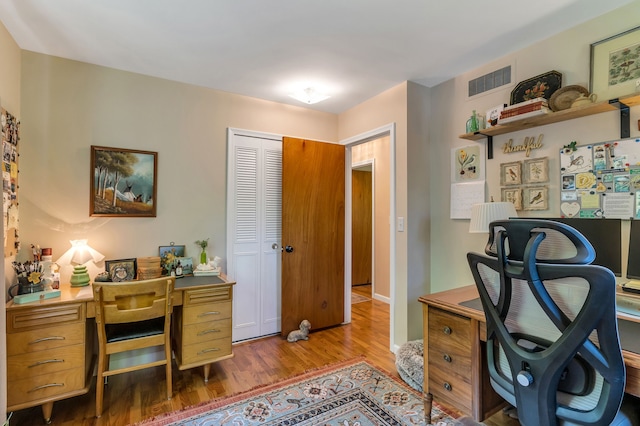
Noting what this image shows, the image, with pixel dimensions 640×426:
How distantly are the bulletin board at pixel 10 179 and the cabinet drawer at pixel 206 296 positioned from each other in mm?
1124

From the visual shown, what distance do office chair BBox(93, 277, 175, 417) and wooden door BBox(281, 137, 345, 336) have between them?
1.29m

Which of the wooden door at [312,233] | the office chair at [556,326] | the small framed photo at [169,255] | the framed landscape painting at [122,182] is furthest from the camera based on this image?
the wooden door at [312,233]

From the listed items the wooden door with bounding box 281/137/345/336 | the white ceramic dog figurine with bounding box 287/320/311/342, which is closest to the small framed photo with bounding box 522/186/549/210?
the wooden door with bounding box 281/137/345/336

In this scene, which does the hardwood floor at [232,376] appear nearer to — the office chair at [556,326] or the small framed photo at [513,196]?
the office chair at [556,326]

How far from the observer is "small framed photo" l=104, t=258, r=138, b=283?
2.41 metres

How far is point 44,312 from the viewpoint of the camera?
1.87 metres

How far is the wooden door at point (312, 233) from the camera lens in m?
3.20

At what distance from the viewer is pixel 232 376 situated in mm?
2432

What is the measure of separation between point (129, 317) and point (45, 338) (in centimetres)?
47

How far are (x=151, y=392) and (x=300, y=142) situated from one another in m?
2.54

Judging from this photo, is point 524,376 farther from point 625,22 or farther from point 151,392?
point 151,392

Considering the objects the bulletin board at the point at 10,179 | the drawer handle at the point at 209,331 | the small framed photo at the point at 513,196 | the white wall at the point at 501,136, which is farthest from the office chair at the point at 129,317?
the small framed photo at the point at 513,196

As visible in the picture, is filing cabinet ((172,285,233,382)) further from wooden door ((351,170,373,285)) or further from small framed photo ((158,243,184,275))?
wooden door ((351,170,373,285))

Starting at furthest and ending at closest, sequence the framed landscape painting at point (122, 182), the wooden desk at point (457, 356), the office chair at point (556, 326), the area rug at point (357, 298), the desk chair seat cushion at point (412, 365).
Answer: the area rug at point (357, 298) < the framed landscape painting at point (122, 182) < the desk chair seat cushion at point (412, 365) < the wooden desk at point (457, 356) < the office chair at point (556, 326)
